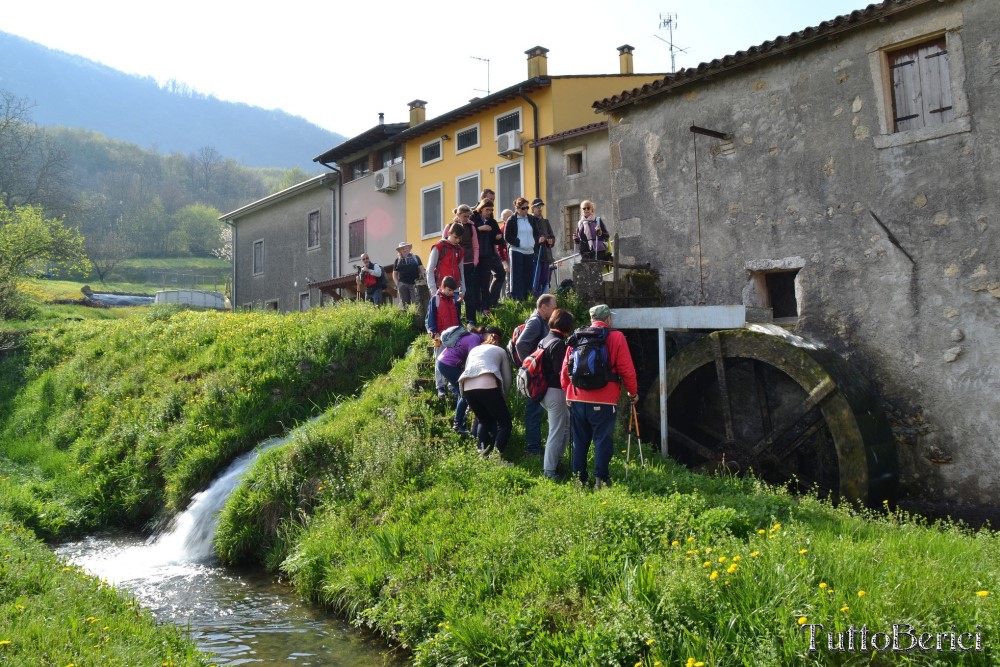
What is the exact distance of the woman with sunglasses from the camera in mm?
11477

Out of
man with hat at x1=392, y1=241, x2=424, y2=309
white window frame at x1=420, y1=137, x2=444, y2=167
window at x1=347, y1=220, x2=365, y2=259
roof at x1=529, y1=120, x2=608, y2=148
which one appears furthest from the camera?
window at x1=347, y1=220, x2=365, y2=259

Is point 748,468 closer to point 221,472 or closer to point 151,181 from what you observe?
point 221,472

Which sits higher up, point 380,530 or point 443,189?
point 443,189

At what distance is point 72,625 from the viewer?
5.76 m

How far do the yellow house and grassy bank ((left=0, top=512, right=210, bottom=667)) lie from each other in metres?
16.5

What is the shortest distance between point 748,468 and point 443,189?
17526mm

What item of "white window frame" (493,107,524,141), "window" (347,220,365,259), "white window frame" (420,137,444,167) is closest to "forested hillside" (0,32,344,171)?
"window" (347,220,365,259)

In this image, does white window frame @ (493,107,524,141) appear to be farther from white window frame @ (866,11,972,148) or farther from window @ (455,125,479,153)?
white window frame @ (866,11,972,148)

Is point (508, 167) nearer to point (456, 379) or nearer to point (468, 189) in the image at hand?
point (468, 189)

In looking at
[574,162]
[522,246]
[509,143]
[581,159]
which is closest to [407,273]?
[522,246]

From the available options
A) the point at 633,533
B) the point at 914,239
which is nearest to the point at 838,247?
the point at 914,239

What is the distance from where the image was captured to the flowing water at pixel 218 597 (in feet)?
21.2

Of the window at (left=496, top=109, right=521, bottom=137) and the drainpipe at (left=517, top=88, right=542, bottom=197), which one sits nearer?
the drainpipe at (left=517, top=88, right=542, bottom=197)

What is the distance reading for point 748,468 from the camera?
9438mm
